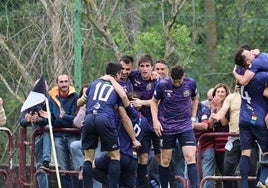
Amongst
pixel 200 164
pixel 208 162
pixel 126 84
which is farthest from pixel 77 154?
pixel 208 162

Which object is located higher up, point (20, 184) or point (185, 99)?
point (185, 99)

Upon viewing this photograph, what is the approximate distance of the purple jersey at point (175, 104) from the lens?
16719mm

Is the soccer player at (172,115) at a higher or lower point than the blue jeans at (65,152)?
higher

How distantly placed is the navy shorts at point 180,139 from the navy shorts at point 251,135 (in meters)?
0.91

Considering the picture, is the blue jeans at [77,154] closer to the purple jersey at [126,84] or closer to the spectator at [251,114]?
the purple jersey at [126,84]

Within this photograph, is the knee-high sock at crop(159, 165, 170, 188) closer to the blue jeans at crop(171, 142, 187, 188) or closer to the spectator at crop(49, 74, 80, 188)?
the blue jeans at crop(171, 142, 187, 188)

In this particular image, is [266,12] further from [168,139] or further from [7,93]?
[168,139]

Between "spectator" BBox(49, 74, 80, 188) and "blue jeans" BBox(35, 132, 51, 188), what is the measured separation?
0.47 feet

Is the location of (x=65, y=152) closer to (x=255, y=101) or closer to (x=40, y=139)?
(x=40, y=139)

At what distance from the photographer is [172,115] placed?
55.1ft

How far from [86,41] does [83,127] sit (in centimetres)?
824

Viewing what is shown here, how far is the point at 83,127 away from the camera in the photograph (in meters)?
16.1

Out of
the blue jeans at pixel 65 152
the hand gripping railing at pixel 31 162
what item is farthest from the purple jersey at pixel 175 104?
the blue jeans at pixel 65 152

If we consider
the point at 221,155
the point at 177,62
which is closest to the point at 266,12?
the point at 177,62
